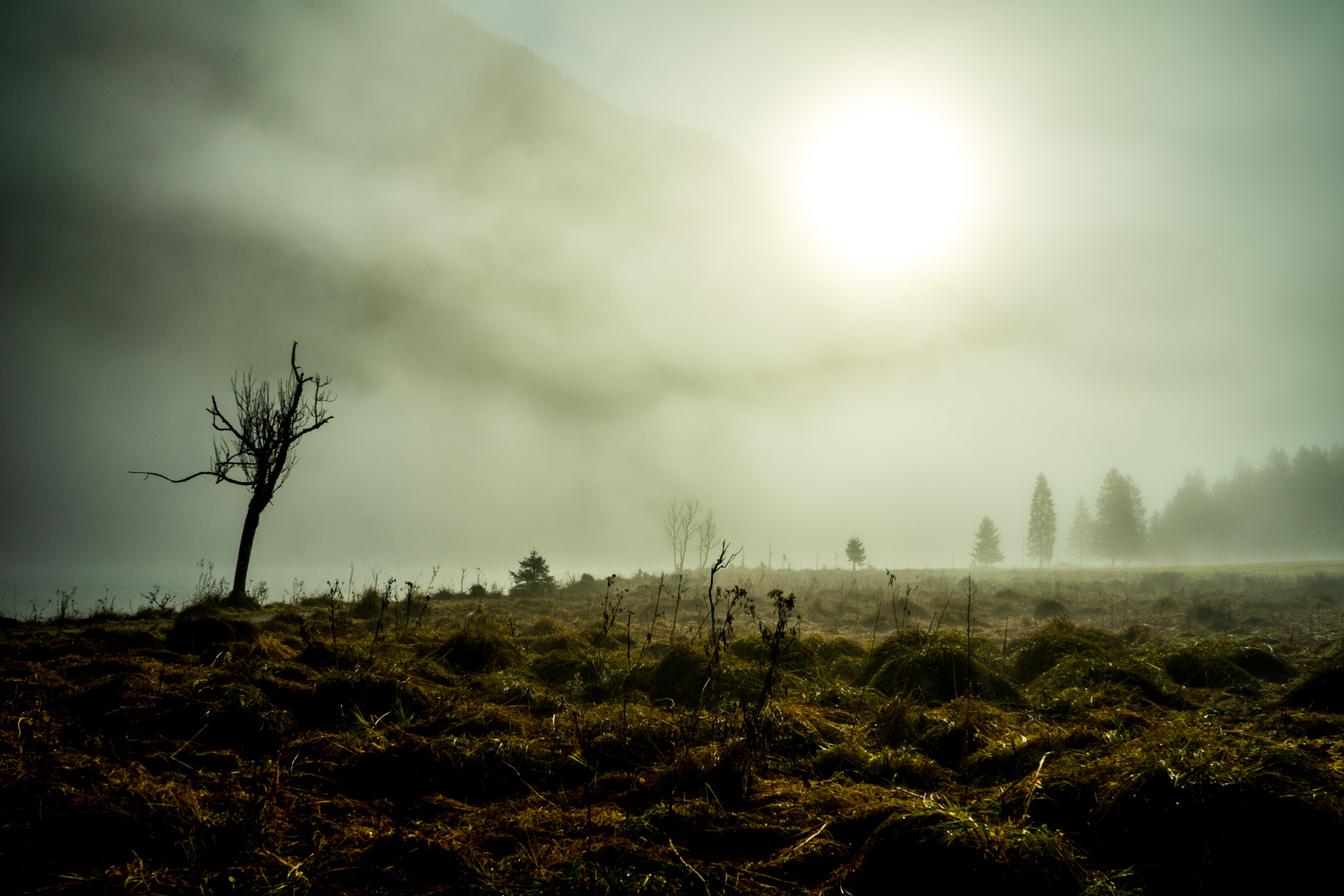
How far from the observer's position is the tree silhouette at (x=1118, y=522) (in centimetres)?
7819

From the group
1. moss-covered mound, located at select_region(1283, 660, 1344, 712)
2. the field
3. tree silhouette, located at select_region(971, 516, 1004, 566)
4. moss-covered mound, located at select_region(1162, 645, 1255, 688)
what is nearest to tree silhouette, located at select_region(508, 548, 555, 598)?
the field

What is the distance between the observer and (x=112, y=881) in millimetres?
2561

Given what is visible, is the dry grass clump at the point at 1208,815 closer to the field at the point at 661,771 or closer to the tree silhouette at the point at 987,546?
the field at the point at 661,771

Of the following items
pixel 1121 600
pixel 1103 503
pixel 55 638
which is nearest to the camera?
pixel 55 638

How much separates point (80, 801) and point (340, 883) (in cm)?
180

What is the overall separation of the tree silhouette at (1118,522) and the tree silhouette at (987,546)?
1380 cm

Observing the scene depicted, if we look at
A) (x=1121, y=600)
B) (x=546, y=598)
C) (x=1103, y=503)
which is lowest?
(x=546, y=598)

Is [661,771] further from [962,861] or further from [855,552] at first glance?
[855,552]

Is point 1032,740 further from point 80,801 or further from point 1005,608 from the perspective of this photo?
point 1005,608

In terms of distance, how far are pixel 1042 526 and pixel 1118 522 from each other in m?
9.41

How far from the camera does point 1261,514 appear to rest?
258 ft

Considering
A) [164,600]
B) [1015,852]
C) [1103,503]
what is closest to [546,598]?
[164,600]

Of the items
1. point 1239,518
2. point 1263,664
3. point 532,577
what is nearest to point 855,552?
point 532,577

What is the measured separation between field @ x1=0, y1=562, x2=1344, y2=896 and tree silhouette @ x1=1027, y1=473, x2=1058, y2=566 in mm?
91603
